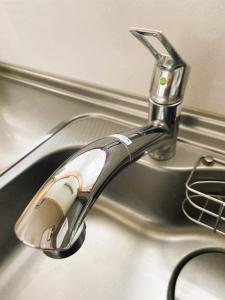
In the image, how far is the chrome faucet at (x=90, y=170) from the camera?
29 centimetres

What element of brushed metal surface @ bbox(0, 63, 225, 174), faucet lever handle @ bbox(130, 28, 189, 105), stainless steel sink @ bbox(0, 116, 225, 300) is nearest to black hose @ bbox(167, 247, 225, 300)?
stainless steel sink @ bbox(0, 116, 225, 300)

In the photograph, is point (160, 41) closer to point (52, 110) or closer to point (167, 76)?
point (167, 76)

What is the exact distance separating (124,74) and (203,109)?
0.19m

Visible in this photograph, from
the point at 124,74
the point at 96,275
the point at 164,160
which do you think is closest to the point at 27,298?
the point at 96,275

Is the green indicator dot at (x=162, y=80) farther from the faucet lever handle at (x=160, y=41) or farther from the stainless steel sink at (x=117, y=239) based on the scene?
the stainless steel sink at (x=117, y=239)

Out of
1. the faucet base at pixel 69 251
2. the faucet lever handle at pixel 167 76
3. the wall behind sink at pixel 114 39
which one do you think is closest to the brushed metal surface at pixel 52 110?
the wall behind sink at pixel 114 39

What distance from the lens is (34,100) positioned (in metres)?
0.80

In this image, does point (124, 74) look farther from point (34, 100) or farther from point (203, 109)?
point (34, 100)

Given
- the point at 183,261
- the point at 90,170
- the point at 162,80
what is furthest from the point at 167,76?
the point at 183,261

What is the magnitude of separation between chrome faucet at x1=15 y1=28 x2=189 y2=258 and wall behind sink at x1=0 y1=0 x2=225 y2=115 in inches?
3.7

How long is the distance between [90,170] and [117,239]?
13.0 inches

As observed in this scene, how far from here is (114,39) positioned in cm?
58

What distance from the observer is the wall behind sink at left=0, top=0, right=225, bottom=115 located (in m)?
0.48

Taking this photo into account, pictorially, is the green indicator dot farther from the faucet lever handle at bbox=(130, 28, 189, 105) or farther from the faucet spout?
the faucet spout
